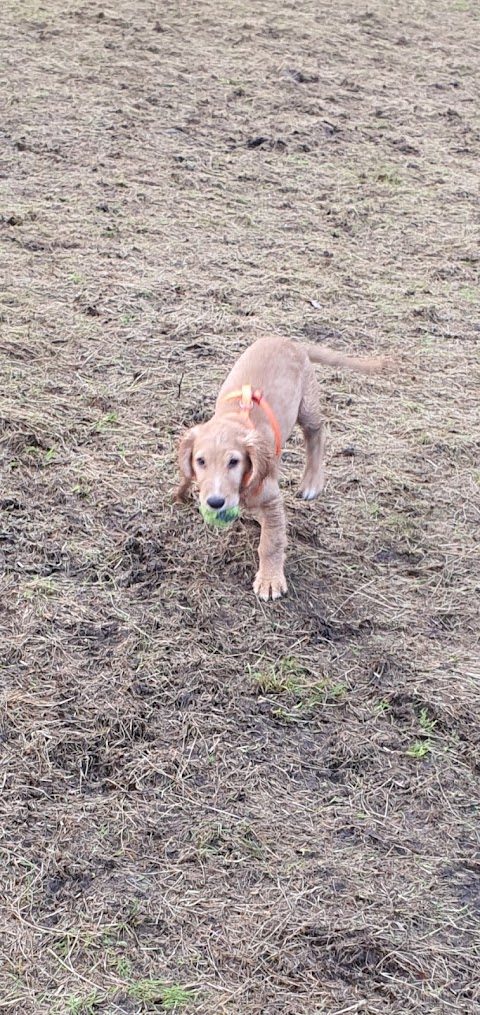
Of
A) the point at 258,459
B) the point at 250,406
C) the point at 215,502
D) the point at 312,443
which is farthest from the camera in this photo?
the point at 312,443

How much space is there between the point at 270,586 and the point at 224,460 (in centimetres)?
65

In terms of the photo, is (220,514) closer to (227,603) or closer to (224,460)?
(224,460)

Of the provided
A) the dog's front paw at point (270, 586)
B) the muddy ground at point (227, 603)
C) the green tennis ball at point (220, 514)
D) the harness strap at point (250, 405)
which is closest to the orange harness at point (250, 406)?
the harness strap at point (250, 405)

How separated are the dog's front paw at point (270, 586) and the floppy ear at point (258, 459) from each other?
1.44 feet

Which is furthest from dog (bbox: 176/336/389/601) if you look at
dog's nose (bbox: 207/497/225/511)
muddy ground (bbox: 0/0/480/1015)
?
muddy ground (bbox: 0/0/480/1015)

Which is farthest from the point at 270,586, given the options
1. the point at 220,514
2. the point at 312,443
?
the point at 312,443

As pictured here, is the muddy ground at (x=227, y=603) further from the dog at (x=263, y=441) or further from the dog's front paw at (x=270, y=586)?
the dog at (x=263, y=441)

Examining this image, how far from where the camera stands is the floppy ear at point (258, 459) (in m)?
3.54

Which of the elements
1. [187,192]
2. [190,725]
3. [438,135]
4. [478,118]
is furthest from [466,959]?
A: [478,118]

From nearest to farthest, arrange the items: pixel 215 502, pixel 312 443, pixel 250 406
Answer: pixel 215 502 → pixel 250 406 → pixel 312 443

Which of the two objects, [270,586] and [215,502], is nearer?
[215,502]

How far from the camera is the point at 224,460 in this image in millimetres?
3494

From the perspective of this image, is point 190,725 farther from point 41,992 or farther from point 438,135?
point 438,135

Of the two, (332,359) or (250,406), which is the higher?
(250,406)
